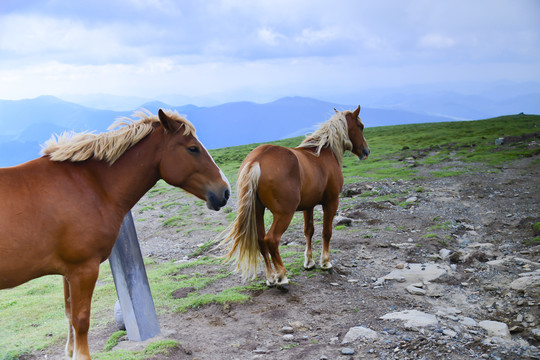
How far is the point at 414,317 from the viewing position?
18.0 feet

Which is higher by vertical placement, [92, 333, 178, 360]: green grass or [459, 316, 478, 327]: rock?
[92, 333, 178, 360]: green grass

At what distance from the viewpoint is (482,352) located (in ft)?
15.2

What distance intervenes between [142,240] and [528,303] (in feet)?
34.8

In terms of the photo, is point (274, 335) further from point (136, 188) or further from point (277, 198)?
point (136, 188)

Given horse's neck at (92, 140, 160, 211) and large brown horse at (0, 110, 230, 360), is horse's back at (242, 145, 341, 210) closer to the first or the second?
large brown horse at (0, 110, 230, 360)

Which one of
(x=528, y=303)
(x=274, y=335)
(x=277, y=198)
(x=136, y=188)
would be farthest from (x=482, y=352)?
(x=136, y=188)

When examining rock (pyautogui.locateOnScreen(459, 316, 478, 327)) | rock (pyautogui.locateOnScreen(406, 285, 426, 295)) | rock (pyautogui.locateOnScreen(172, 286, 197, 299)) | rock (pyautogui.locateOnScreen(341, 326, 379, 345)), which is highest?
rock (pyautogui.locateOnScreen(172, 286, 197, 299))

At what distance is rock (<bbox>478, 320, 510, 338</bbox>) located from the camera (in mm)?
5156

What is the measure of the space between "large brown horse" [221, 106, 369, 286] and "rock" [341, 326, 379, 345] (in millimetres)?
1782

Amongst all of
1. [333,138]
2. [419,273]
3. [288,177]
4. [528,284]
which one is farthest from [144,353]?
[528,284]

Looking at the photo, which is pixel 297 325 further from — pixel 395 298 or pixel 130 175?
pixel 130 175

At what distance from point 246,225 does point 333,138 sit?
103 inches

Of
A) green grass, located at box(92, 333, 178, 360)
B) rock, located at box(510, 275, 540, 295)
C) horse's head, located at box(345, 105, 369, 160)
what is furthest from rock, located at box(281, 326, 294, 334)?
horse's head, located at box(345, 105, 369, 160)

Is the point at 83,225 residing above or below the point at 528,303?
above
